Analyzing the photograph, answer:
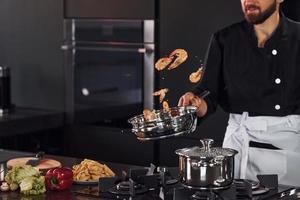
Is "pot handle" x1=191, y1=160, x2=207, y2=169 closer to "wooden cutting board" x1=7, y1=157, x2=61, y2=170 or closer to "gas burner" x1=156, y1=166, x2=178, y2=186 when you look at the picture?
"gas burner" x1=156, y1=166, x2=178, y2=186

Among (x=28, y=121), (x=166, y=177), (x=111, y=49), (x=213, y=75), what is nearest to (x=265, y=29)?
(x=213, y=75)

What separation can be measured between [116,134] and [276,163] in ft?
5.88

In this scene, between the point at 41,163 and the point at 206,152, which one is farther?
the point at 41,163

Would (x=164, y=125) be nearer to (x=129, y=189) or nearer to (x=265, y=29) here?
(x=129, y=189)

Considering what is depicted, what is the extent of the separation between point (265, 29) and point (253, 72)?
206mm

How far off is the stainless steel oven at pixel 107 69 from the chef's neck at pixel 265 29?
1312 millimetres

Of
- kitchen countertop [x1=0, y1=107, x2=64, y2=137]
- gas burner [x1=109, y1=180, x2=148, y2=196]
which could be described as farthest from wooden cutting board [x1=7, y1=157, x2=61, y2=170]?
kitchen countertop [x1=0, y1=107, x2=64, y2=137]

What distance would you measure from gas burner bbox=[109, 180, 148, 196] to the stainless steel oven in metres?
1.98

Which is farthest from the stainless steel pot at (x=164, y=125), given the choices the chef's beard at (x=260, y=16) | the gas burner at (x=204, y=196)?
the chef's beard at (x=260, y=16)

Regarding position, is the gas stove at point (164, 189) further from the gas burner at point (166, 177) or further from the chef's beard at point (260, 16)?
the chef's beard at point (260, 16)

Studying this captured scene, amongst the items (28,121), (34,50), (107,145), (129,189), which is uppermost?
(34,50)

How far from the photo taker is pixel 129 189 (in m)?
2.36

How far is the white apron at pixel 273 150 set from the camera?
9.44 feet

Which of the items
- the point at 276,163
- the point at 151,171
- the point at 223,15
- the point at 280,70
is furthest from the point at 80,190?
the point at 223,15
